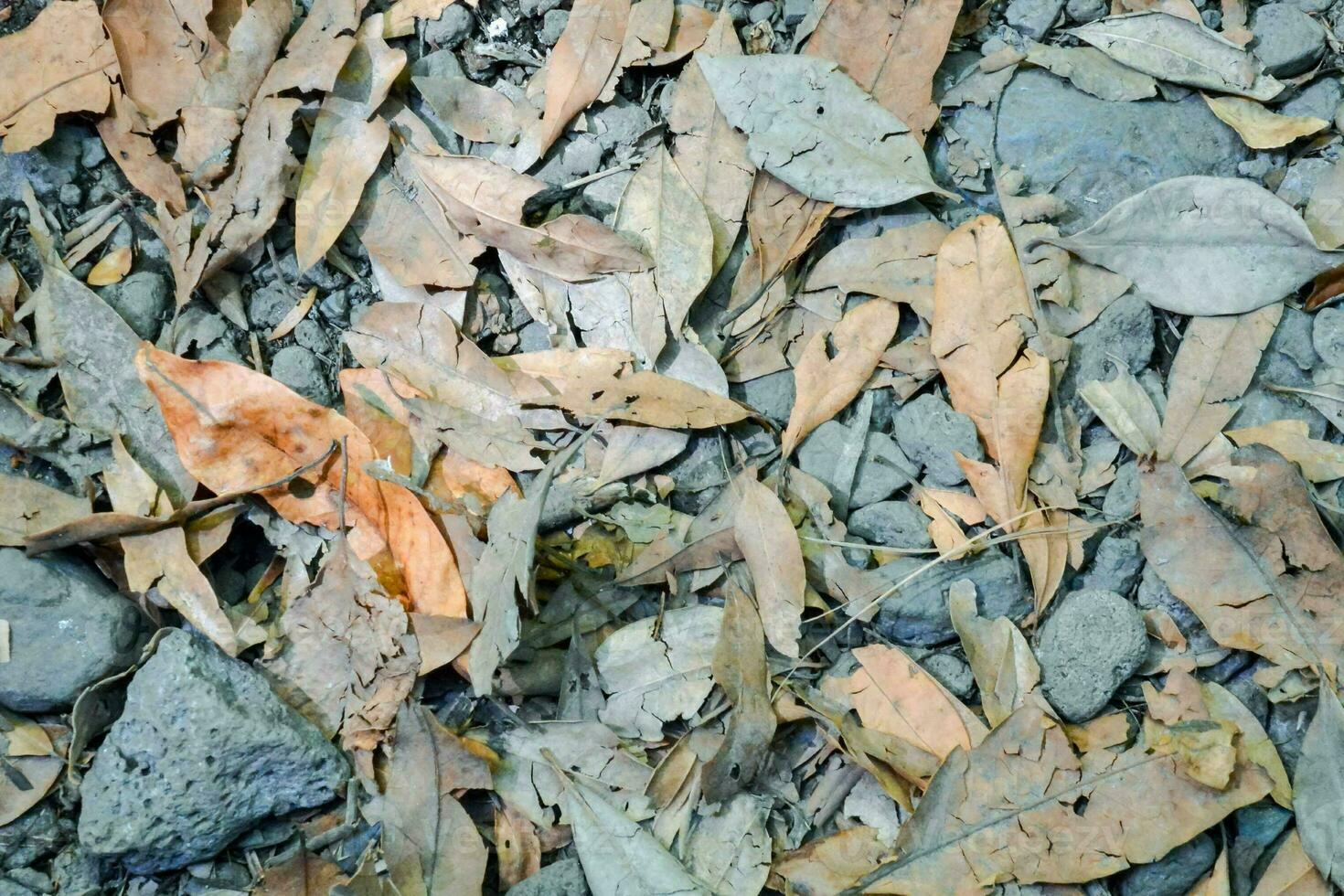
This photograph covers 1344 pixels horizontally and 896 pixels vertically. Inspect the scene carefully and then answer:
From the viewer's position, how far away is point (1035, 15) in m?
2.04

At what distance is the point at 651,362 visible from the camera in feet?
6.29

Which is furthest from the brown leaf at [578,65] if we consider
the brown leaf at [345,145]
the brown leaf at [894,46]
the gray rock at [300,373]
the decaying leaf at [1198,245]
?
the decaying leaf at [1198,245]

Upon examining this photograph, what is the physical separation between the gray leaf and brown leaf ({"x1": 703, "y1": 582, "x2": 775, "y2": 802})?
0.82 metres

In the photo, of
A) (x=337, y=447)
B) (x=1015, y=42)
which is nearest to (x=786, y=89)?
(x=1015, y=42)

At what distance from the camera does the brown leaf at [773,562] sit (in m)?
1.79

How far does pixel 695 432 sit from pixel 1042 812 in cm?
90

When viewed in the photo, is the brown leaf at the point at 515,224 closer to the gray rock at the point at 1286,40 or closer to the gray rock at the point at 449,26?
the gray rock at the point at 449,26

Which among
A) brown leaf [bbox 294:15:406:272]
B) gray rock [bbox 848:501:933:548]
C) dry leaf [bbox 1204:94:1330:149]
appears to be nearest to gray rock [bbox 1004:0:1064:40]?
dry leaf [bbox 1204:94:1330:149]

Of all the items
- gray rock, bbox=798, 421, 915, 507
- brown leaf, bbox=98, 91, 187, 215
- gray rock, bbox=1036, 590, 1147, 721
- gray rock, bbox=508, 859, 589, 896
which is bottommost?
gray rock, bbox=508, 859, 589, 896

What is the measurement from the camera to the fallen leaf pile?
68.4 inches

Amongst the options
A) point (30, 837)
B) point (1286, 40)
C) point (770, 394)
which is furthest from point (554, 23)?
point (30, 837)

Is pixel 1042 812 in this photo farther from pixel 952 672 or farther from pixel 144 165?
pixel 144 165

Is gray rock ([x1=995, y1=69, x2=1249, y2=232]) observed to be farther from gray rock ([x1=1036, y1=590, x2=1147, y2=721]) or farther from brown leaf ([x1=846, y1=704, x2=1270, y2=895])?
brown leaf ([x1=846, y1=704, x2=1270, y2=895])

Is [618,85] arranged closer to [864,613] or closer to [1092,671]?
[864,613]
